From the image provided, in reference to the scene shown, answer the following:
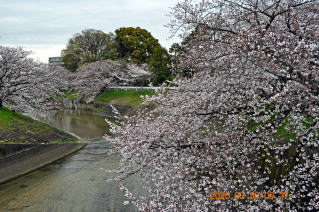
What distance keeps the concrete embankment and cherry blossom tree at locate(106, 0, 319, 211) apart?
26.9ft

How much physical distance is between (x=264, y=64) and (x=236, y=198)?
273cm

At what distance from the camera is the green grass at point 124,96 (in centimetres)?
3484

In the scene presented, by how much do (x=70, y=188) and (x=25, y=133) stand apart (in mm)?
6981

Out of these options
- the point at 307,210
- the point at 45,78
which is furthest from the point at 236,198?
the point at 45,78

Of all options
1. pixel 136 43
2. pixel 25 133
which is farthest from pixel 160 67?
pixel 25 133

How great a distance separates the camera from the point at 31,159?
1516 cm

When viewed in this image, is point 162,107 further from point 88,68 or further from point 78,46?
point 78,46

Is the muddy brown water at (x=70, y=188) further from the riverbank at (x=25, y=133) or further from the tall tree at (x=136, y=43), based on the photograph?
the tall tree at (x=136, y=43)

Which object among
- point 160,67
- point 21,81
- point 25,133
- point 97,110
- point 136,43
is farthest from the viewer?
point 136,43

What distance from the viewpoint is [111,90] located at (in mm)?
43844

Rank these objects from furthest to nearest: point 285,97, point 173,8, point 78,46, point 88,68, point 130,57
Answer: point 78,46, point 130,57, point 88,68, point 173,8, point 285,97
